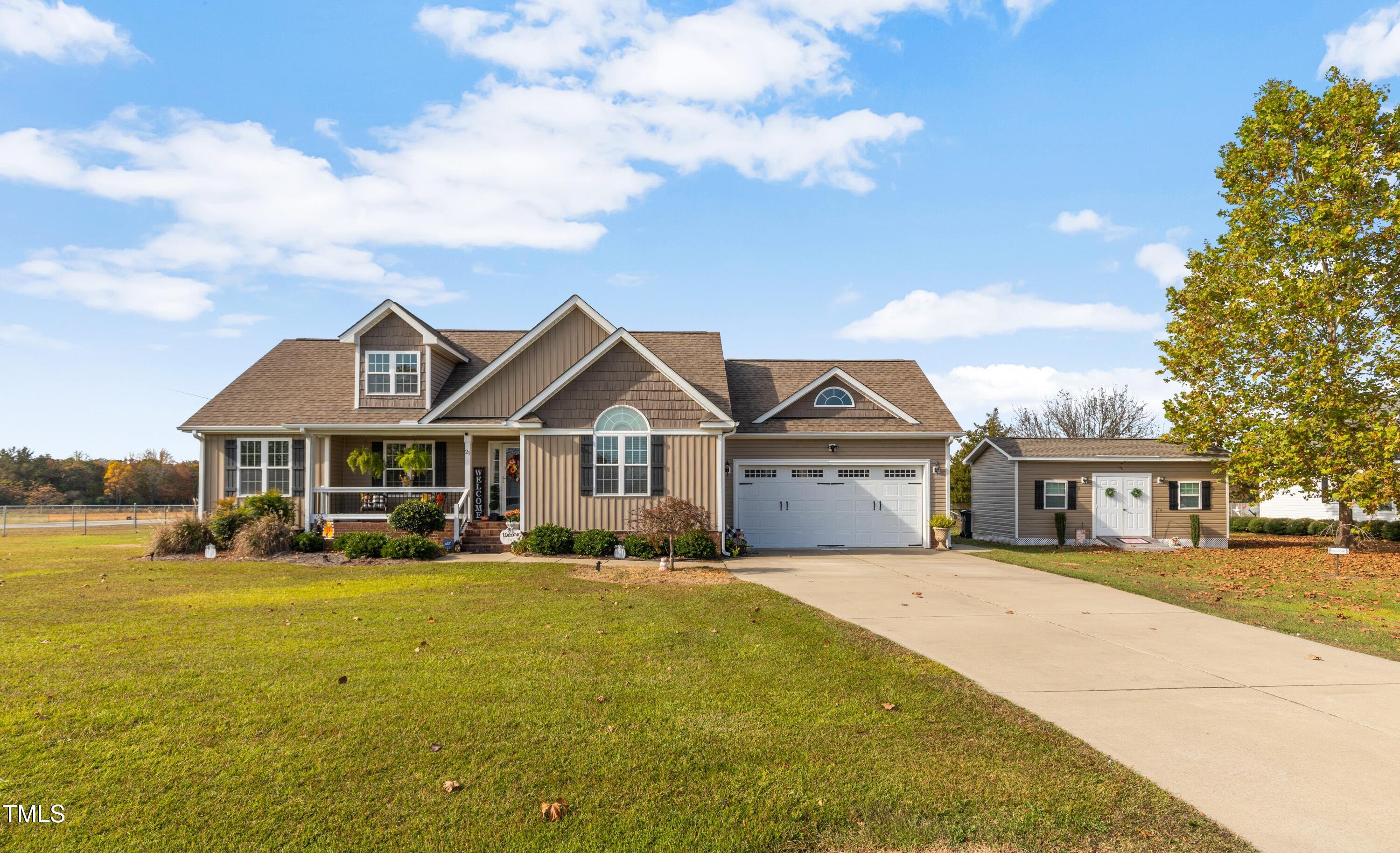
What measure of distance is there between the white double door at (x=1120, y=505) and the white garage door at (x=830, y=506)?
260 inches

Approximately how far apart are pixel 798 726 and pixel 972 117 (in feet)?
47.3

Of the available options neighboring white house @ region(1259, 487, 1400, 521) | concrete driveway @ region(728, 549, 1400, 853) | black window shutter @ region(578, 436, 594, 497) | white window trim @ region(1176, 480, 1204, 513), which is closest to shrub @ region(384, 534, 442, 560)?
black window shutter @ region(578, 436, 594, 497)

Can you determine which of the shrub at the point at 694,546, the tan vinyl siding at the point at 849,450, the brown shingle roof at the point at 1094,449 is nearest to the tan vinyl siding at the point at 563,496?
the shrub at the point at 694,546

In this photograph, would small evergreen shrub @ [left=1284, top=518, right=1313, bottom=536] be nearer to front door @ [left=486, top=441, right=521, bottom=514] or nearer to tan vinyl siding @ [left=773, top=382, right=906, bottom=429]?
tan vinyl siding @ [left=773, top=382, right=906, bottom=429]

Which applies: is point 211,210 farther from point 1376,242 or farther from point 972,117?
point 1376,242

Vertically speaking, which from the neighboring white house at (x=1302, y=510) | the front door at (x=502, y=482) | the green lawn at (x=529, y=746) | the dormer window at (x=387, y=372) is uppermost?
the dormer window at (x=387, y=372)

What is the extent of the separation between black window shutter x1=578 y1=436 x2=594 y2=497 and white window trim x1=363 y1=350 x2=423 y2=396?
5648 mm

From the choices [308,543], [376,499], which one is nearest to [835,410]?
[376,499]

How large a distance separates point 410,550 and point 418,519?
1674 mm

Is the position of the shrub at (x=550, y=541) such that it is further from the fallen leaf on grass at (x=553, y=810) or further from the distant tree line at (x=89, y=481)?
the distant tree line at (x=89, y=481)

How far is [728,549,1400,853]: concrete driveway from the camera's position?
13.7 ft

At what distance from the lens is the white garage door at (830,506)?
21250 mm

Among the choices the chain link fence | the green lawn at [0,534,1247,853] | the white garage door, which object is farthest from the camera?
the chain link fence

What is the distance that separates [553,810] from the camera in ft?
12.7
